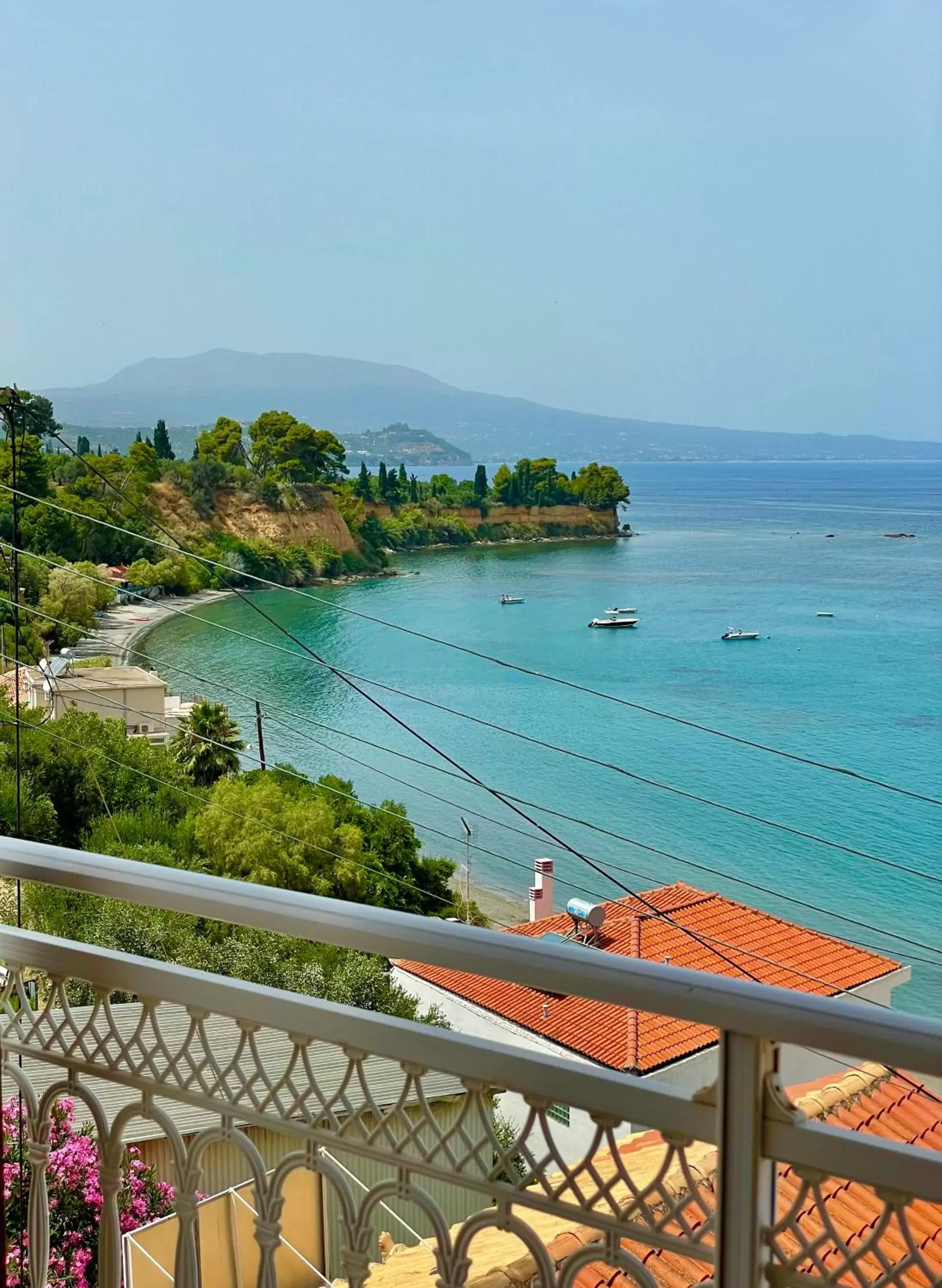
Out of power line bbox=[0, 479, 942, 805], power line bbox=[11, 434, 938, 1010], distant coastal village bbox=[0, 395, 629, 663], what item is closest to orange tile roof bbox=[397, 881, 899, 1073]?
power line bbox=[11, 434, 938, 1010]

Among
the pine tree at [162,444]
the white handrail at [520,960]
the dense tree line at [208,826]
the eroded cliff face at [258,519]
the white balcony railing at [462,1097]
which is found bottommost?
the dense tree line at [208,826]

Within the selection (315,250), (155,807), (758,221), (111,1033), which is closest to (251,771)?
(155,807)

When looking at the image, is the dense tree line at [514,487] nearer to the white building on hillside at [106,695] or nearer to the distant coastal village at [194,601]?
the distant coastal village at [194,601]

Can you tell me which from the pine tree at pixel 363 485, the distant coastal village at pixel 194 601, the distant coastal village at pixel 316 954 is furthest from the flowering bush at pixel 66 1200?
the pine tree at pixel 363 485

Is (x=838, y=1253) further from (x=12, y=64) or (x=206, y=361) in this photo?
(x=206, y=361)

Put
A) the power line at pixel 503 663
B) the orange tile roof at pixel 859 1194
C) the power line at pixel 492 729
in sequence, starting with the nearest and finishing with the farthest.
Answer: the orange tile roof at pixel 859 1194 < the power line at pixel 503 663 < the power line at pixel 492 729

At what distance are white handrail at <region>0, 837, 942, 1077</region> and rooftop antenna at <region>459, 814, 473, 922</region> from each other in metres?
14.6

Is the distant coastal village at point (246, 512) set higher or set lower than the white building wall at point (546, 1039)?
higher

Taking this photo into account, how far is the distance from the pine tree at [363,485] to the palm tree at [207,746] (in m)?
13.0

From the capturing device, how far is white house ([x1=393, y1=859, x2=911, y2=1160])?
7.72 m

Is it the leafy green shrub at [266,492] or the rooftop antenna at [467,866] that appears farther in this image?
the leafy green shrub at [266,492]

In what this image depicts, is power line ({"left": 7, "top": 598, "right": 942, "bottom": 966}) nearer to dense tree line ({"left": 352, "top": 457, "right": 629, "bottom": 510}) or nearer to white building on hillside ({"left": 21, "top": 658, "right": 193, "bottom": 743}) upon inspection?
white building on hillside ({"left": 21, "top": 658, "right": 193, "bottom": 743})

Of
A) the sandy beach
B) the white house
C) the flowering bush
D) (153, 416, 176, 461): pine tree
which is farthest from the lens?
(153, 416, 176, 461): pine tree

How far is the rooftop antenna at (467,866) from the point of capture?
52.0 ft
